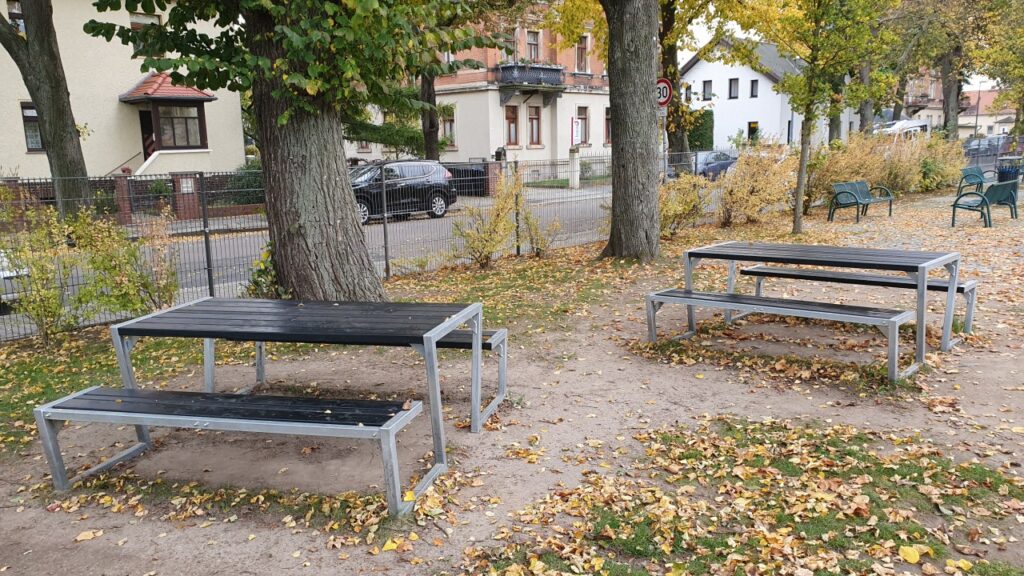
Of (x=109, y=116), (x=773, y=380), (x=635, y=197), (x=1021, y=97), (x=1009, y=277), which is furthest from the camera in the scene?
(x=1021, y=97)

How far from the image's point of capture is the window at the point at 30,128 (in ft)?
72.7

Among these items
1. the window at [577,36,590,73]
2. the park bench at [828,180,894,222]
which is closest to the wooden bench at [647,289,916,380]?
the park bench at [828,180,894,222]

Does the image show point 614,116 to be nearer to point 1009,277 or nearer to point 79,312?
point 1009,277

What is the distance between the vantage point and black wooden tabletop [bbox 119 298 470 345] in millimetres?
4254

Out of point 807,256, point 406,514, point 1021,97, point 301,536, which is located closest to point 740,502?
point 406,514

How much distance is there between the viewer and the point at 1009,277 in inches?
368

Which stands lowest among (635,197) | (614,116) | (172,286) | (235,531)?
(235,531)

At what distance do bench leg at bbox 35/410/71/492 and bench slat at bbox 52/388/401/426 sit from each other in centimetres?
10

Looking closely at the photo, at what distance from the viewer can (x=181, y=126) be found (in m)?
24.5

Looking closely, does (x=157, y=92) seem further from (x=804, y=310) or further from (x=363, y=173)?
(x=804, y=310)

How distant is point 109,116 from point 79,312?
1795 cm

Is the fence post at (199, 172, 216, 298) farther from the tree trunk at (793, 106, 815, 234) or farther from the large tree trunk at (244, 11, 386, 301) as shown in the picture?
the tree trunk at (793, 106, 815, 234)

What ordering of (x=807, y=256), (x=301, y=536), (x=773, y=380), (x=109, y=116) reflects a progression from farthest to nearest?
(x=109, y=116)
(x=807, y=256)
(x=773, y=380)
(x=301, y=536)

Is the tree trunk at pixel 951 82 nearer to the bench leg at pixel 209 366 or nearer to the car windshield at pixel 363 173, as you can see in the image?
the car windshield at pixel 363 173
